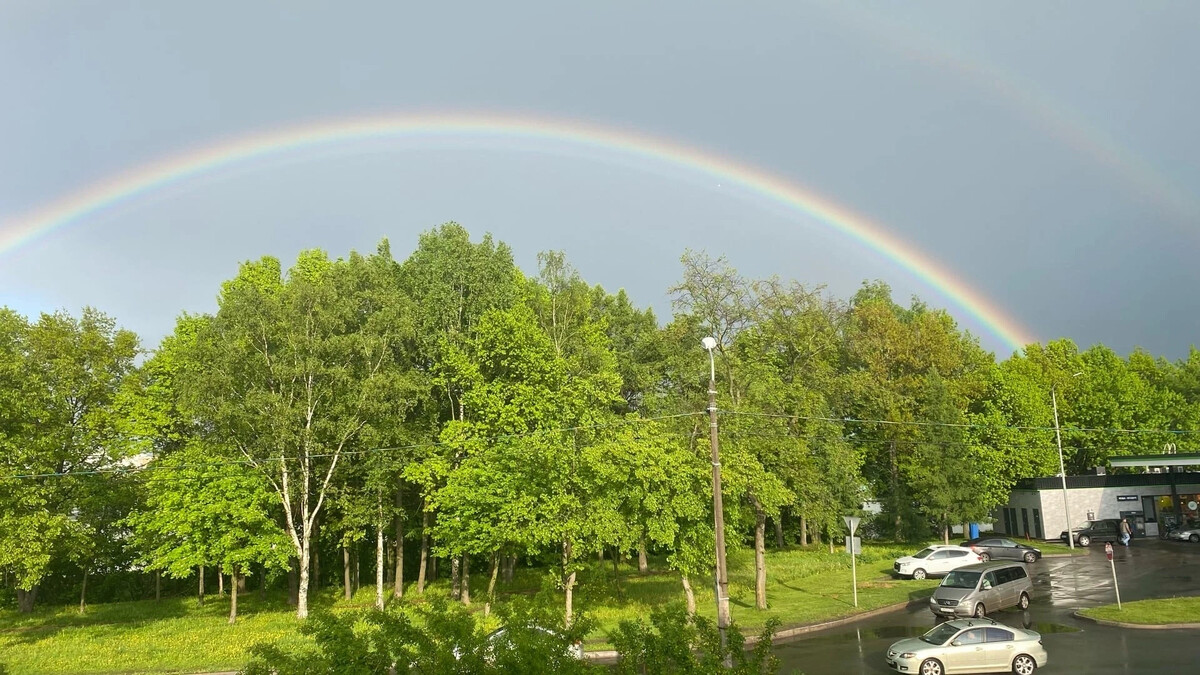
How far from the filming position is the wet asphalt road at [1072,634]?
1822 centimetres

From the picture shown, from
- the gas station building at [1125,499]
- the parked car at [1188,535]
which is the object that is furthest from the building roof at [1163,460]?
the parked car at [1188,535]

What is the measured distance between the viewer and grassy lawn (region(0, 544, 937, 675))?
25.3 m

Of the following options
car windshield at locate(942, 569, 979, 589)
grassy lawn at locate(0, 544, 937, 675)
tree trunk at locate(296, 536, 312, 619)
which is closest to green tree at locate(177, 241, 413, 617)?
tree trunk at locate(296, 536, 312, 619)

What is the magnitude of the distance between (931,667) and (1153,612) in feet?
37.4

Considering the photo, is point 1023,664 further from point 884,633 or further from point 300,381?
point 300,381

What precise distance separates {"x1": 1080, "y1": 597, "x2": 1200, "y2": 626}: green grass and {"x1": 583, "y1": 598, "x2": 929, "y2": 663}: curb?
6.58 meters

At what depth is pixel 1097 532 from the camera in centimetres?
4944

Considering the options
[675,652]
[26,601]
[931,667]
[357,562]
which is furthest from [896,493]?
[26,601]

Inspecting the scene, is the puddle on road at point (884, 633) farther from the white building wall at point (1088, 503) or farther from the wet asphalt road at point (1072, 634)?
the white building wall at point (1088, 503)

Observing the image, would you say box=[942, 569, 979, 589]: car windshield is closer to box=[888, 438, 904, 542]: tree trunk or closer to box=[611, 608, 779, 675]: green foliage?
box=[611, 608, 779, 675]: green foliage

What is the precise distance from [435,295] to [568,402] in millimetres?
11636

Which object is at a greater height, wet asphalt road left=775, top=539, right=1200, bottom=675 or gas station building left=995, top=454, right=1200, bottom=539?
gas station building left=995, top=454, right=1200, bottom=539

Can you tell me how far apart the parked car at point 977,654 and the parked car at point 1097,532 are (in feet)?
125

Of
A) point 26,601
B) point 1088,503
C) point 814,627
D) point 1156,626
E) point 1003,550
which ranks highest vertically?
point 1088,503
